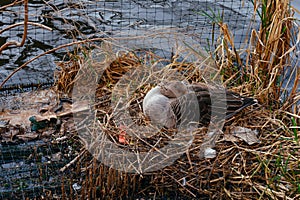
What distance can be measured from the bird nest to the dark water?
1625 mm

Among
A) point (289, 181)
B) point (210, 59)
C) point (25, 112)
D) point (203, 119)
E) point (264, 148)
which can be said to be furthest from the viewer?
point (210, 59)

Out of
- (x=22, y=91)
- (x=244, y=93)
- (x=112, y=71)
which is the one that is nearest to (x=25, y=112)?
(x=22, y=91)

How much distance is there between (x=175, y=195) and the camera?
11.3ft

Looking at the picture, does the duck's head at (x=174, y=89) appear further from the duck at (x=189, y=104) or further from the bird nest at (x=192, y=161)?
the bird nest at (x=192, y=161)

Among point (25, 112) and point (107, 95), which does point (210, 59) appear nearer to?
point (107, 95)

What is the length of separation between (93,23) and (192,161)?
3.57 m

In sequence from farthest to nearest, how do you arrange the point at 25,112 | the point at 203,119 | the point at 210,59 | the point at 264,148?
the point at 210,59 → the point at 25,112 → the point at 203,119 → the point at 264,148

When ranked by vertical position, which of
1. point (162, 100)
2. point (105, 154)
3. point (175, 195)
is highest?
point (162, 100)

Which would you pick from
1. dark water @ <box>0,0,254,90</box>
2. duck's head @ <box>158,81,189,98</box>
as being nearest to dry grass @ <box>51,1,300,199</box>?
duck's head @ <box>158,81,189,98</box>

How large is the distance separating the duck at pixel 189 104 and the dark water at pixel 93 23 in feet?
5.12

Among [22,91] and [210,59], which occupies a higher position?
[210,59]

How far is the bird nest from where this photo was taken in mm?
3375

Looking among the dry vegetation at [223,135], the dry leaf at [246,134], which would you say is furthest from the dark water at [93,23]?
the dry leaf at [246,134]

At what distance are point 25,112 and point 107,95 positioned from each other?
2.68 ft
